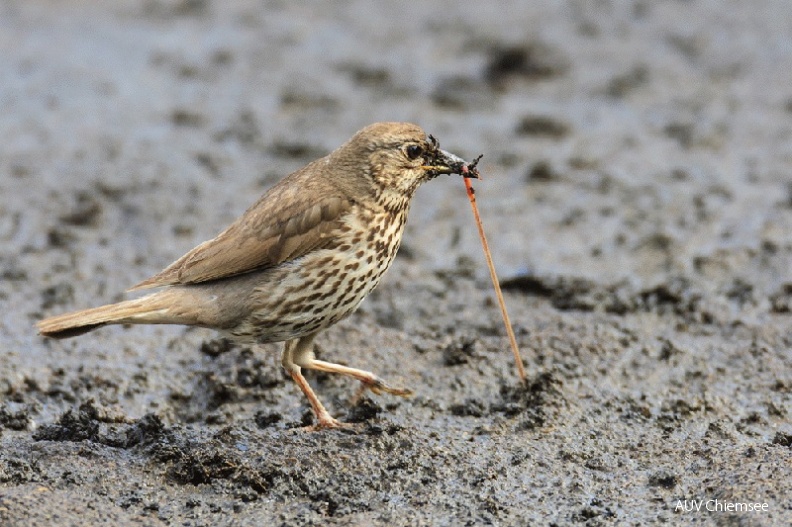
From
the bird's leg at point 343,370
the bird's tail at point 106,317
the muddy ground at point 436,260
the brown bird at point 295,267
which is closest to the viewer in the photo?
the muddy ground at point 436,260

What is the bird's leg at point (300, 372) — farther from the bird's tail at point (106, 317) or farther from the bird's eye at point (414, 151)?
the bird's eye at point (414, 151)

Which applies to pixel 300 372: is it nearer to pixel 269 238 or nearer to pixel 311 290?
pixel 311 290

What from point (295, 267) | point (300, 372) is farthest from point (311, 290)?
point (300, 372)

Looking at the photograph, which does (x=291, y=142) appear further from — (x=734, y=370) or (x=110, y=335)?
(x=734, y=370)

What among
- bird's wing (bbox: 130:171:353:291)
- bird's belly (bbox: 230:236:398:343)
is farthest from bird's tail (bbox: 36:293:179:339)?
bird's belly (bbox: 230:236:398:343)

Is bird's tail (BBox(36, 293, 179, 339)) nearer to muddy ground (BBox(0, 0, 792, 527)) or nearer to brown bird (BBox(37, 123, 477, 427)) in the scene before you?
brown bird (BBox(37, 123, 477, 427))

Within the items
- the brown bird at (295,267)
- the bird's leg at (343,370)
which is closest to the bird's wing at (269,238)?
the brown bird at (295,267)
